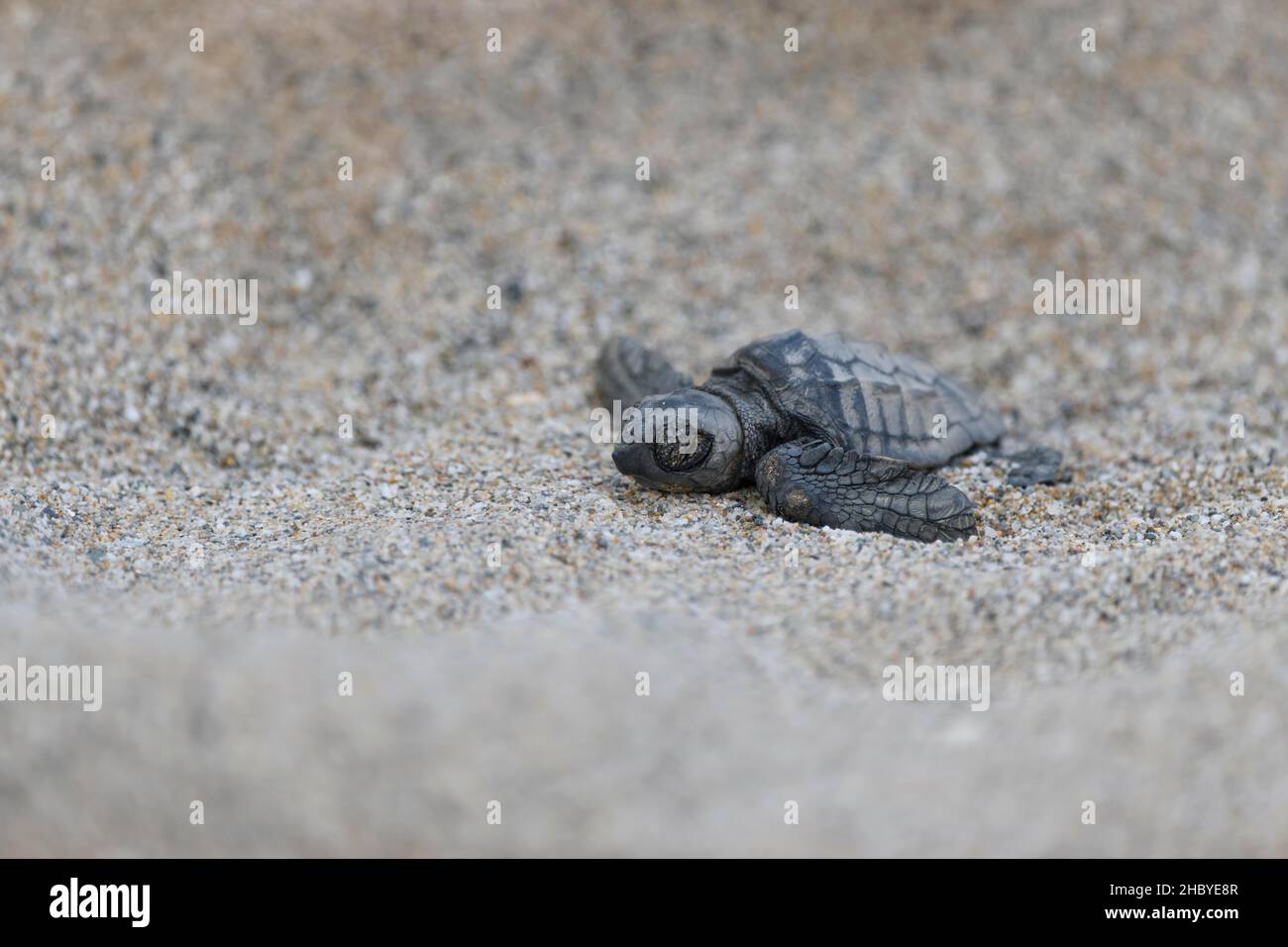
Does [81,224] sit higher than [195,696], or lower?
higher

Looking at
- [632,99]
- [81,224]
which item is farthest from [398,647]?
[632,99]

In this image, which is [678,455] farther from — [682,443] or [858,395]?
[858,395]

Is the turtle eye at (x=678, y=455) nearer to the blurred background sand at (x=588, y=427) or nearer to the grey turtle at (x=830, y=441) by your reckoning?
the grey turtle at (x=830, y=441)

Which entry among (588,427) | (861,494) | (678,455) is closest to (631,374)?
(588,427)

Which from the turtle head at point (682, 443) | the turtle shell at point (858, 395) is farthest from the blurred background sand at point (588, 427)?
the turtle shell at point (858, 395)

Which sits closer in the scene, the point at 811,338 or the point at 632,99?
the point at 811,338

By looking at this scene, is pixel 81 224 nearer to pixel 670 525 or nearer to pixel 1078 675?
pixel 670 525
